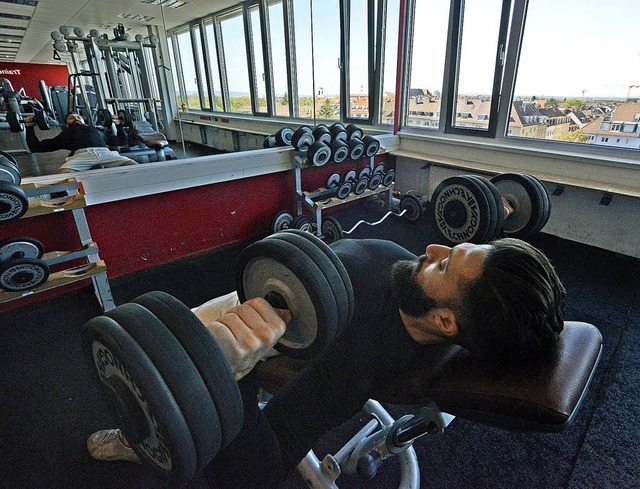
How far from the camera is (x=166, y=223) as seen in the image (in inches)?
86.6

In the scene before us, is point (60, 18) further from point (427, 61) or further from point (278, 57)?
point (427, 61)

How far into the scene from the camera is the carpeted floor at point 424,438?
1020 mm

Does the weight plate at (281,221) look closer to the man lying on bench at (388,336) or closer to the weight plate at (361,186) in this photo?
the weight plate at (361,186)

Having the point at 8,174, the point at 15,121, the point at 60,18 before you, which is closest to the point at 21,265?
the point at 8,174

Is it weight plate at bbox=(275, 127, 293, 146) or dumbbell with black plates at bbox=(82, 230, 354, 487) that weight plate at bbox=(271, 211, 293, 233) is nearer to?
weight plate at bbox=(275, 127, 293, 146)

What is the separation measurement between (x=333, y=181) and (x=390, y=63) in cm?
134

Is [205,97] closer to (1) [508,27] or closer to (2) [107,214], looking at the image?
(2) [107,214]

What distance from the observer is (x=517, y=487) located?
38.7 inches

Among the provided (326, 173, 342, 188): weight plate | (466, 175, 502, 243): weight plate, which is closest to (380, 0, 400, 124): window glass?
(326, 173, 342, 188): weight plate

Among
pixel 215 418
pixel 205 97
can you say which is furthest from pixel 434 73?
pixel 215 418

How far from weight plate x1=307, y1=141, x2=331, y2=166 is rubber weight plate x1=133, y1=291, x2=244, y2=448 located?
2.04 metres

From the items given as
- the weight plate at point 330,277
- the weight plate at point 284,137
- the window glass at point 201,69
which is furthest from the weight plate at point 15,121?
the weight plate at point 330,277

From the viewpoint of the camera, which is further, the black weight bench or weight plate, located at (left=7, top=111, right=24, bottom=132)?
weight plate, located at (left=7, top=111, right=24, bottom=132)

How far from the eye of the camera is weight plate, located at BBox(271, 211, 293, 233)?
249cm
